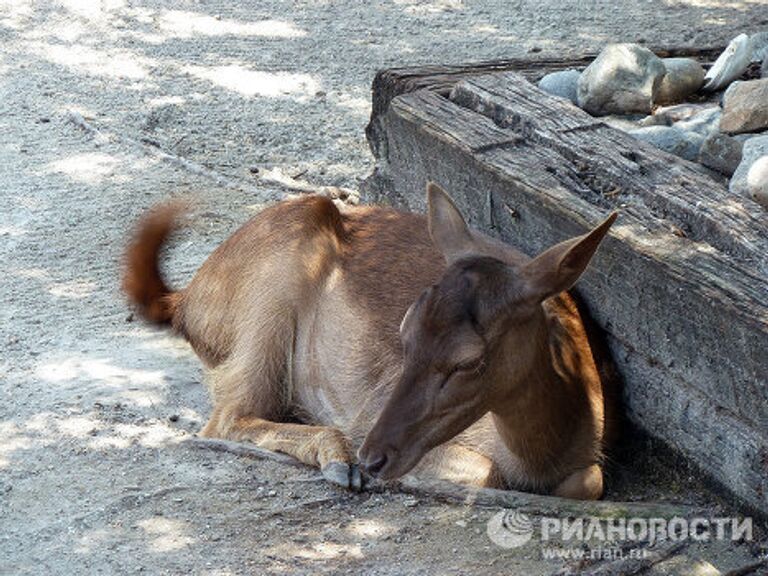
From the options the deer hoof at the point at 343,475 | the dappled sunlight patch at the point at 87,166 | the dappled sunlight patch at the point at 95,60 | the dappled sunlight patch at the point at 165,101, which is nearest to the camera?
the deer hoof at the point at 343,475

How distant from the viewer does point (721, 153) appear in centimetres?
579

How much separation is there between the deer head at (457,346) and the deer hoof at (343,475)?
63 centimetres

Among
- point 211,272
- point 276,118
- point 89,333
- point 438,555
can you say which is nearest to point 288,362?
point 211,272

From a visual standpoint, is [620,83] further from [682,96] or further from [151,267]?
[151,267]

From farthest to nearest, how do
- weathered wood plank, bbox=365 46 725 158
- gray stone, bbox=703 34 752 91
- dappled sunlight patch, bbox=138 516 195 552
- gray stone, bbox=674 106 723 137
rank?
weathered wood plank, bbox=365 46 725 158
gray stone, bbox=703 34 752 91
gray stone, bbox=674 106 723 137
dappled sunlight patch, bbox=138 516 195 552

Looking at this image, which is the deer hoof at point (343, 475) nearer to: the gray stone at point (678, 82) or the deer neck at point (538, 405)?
the deer neck at point (538, 405)

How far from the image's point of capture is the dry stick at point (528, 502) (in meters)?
4.84

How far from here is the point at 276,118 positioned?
9227 mm

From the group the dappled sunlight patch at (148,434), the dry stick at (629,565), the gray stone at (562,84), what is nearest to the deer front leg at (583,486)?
the dry stick at (629,565)

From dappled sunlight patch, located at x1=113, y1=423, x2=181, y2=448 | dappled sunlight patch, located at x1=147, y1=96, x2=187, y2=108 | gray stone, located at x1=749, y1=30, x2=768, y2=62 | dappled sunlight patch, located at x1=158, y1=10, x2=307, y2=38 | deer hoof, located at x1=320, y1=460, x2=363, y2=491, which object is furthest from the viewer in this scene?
dappled sunlight patch, located at x1=158, y1=10, x2=307, y2=38

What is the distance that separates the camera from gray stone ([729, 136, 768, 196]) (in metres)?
5.39

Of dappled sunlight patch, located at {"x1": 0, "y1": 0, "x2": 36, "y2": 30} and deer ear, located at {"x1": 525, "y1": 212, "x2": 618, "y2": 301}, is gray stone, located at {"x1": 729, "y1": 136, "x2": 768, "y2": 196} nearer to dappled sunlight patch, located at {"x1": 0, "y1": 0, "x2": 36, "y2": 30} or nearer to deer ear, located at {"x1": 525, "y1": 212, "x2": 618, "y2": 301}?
deer ear, located at {"x1": 525, "y1": 212, "x2": 618, "y2": 301}
